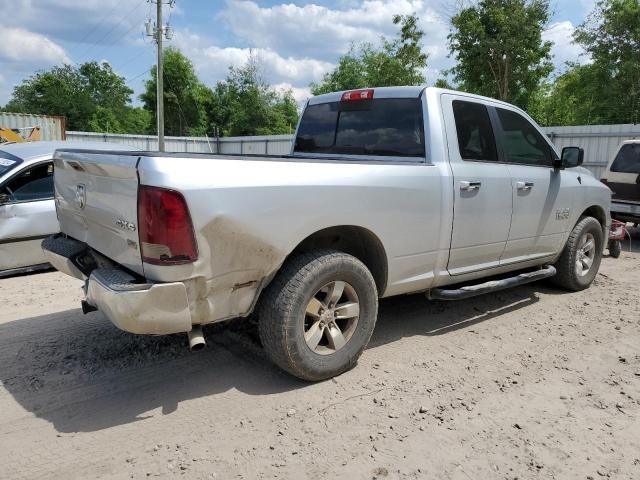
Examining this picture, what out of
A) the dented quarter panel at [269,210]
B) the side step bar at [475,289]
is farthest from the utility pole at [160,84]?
the dented quarter panel at [269,210]

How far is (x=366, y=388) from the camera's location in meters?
3.50

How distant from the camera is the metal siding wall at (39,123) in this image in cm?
1786

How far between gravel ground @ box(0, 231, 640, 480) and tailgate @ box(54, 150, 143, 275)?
0.92 metres

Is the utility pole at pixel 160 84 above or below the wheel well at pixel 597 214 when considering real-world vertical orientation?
above

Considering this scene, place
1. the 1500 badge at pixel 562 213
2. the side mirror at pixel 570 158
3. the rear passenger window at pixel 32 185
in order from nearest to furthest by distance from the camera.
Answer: the side mirror at pixel 570 158 < the 1500 badge at pixel 562 213 < the rear passenger window at pixel 32 185

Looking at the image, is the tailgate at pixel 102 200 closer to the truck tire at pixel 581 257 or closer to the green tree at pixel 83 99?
the truck tire at pixel 581 257

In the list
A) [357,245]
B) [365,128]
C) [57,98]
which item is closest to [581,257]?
[365,128]

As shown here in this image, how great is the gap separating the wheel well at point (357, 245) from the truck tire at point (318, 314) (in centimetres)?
13

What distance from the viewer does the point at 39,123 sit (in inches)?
736

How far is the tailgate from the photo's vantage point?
2.89 m

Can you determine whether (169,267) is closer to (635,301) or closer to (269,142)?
(635,301)

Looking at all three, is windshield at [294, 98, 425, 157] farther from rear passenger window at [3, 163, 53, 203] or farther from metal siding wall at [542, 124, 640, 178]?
metal siding wall at [542, 124, 640, 178]

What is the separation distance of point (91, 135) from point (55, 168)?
22186 millimetres

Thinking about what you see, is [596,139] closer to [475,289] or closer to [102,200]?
[475,289]
